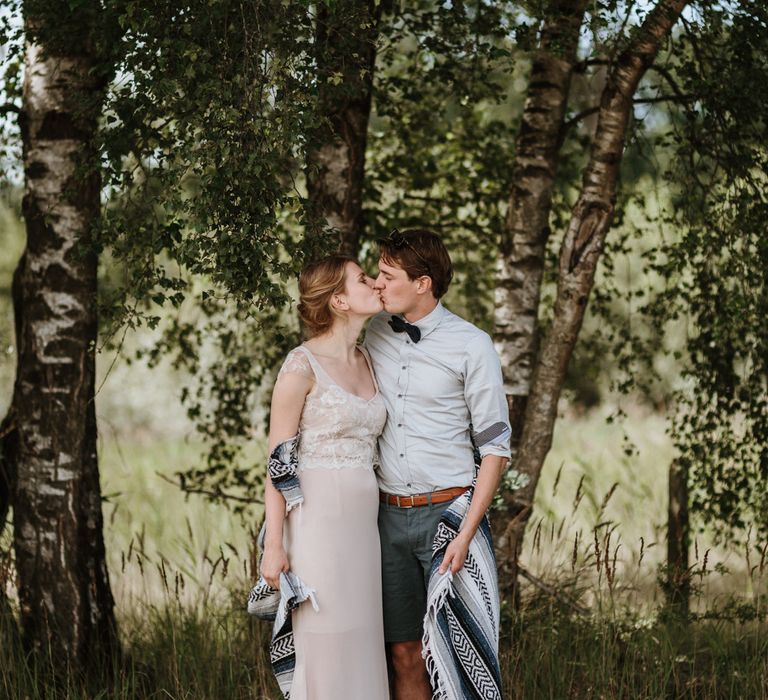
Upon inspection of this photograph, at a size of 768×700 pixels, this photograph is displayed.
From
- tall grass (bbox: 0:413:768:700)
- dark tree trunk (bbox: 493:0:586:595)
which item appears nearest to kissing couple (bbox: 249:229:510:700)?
tall grass (bbox: 0:413:768:700)

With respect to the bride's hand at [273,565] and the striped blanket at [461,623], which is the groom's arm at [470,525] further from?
the bride's hand at [273,565]

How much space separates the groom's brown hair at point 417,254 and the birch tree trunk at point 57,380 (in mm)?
1682

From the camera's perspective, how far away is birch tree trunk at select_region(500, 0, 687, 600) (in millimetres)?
4430

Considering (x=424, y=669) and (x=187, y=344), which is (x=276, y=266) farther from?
(x=187, y=344)

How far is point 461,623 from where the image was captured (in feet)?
10.2

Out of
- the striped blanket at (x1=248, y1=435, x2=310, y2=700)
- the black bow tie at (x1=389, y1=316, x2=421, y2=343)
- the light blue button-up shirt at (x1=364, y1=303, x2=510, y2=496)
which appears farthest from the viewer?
the black bow tie at (x1=389, y1=316, x2=421, y2=343)

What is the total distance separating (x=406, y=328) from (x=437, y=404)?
0.28 metres

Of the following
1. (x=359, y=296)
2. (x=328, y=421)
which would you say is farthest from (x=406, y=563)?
(x=359, y=296)

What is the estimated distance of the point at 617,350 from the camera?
5750 millimetres

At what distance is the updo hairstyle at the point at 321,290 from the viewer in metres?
3.17

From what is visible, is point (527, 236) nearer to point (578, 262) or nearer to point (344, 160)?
point (578, 262)

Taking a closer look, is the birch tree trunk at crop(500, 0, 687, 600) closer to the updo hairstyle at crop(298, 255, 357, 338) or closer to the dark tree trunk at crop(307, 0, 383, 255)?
the dark tree trunk at crop(307, 0, 383, 255)

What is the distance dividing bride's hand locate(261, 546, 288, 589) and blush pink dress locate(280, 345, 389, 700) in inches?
2.6

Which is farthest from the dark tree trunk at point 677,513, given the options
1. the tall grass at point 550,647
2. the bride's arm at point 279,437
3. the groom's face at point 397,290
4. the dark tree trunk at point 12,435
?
the dark tree trunk at point 12,435
